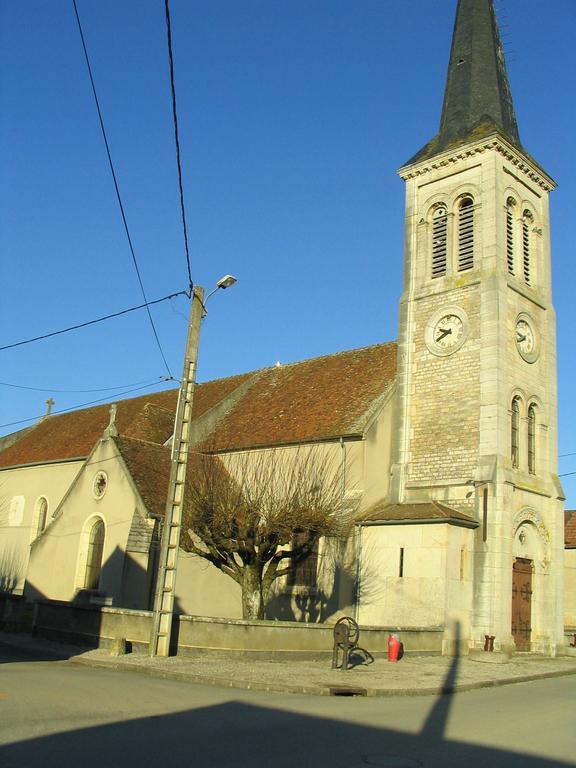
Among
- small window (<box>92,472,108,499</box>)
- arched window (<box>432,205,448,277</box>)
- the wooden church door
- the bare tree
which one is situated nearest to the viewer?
the bare tree

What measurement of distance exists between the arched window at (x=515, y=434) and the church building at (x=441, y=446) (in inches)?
2.7

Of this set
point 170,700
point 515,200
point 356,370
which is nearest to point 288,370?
point 356,370

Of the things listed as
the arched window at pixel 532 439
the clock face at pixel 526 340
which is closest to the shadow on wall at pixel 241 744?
the arched window at pixel 532 439

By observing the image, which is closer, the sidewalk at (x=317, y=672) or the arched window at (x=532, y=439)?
the sidewalk at (x=317, y=672)

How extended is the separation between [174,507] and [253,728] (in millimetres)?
7849

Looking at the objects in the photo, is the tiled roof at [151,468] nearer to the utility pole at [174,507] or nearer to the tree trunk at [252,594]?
the tree trunk at [252,594]

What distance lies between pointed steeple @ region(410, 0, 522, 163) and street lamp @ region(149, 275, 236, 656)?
1471 cm

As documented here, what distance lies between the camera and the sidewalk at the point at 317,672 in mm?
13180

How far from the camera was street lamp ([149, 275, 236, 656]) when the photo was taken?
52.3 feet

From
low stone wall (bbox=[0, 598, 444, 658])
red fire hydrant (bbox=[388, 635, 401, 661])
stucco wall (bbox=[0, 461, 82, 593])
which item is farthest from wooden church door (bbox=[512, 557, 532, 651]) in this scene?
stucco wall (bbox=[0, 461, 82, 593])

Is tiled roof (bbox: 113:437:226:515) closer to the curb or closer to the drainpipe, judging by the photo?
the drainpipe

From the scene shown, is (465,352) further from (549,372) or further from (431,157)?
(431,157)

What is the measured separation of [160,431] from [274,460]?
7448mm

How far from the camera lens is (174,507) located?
16359mm
